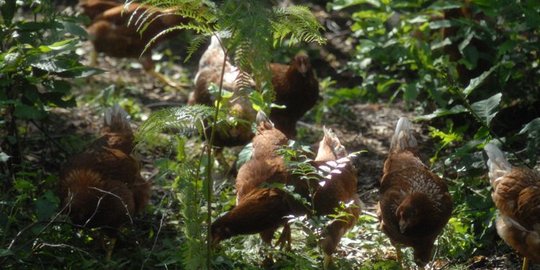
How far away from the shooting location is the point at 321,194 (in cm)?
554

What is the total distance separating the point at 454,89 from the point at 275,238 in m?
1.81

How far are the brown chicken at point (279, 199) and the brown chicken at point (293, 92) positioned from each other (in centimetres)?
139

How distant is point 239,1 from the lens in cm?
434

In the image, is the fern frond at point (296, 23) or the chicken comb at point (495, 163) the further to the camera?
the chicken comb at point (495, 163)

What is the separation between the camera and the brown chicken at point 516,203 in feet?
17.3

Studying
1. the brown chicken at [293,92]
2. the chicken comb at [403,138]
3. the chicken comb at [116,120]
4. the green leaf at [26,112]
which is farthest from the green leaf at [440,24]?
the green leaf at [26,112]

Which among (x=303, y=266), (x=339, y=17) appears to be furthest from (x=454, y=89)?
(x=339, y=17)

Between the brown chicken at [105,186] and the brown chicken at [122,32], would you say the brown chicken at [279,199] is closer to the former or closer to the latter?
the brown chicken at [105,186]

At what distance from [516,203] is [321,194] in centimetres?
133

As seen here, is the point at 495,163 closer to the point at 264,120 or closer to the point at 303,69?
the point at 264,120

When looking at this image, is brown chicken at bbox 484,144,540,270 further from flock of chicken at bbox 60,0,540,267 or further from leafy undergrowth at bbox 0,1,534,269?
leafy undergrowth at bbox 0,1,534,269

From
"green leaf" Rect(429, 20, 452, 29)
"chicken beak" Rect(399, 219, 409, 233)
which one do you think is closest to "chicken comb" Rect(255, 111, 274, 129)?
"chicken beak" Rect(399, 219, 409, 233)

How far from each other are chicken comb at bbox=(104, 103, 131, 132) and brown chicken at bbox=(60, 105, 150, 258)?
0.14 m

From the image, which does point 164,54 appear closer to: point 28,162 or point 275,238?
point 28,162
